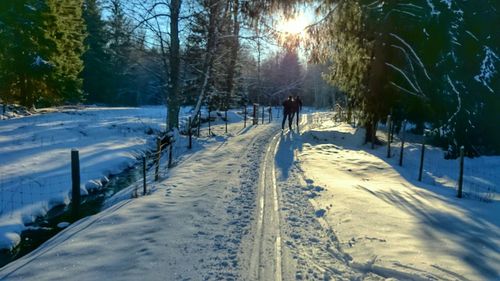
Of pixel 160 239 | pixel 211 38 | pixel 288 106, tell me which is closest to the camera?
pixel 160 239

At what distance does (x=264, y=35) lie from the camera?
15.1 m

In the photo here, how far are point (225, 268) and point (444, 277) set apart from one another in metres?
2.63

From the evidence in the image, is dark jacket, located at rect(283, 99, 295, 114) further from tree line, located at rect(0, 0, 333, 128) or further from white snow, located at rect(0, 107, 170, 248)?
white snow, located at rect(0, 107, 170, 248)

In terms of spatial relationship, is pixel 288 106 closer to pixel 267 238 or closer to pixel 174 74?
pixel 174 74

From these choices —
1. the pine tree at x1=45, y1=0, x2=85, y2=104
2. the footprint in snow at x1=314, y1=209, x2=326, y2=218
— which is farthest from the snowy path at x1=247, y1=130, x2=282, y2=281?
the pine tree at x1=45, y1=0, x2=85, y2=104

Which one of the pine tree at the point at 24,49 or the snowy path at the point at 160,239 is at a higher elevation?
the pine tree at the point at 24,49

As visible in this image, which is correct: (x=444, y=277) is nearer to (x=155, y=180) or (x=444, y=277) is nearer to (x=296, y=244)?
(x=296, y=244)

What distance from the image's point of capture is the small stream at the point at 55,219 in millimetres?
6805

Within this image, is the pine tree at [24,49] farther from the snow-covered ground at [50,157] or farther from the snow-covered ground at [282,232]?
the snow-covered ground at [282,232]

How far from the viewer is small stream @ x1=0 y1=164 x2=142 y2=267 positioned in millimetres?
6805

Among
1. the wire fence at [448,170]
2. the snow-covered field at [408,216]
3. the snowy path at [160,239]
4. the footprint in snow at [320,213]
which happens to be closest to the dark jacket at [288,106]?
the wire fence at [448,170]

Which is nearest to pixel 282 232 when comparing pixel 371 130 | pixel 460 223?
pixel 460 223

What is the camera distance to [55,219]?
336 inches

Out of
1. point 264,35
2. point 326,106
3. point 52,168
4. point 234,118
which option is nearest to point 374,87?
point 264,35
